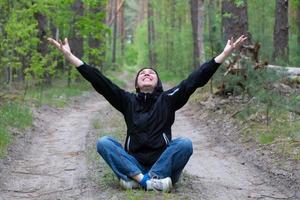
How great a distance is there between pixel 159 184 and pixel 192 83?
130 centimetres

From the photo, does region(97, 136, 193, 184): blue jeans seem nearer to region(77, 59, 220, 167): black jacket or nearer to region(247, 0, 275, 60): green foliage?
region(77, 59, 220, 167): black jacket

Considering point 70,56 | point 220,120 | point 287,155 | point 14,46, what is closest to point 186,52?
point 14,46

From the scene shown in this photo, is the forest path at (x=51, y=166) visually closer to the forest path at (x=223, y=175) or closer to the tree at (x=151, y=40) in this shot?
the forest path at (x=223, y=175)

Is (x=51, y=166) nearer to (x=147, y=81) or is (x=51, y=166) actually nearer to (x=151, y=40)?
(x=147, y=81)

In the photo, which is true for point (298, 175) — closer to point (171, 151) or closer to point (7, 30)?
point (171, 151)

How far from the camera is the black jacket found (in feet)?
20.3

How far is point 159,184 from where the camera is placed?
5.94 m

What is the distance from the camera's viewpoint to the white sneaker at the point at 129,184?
240 inches

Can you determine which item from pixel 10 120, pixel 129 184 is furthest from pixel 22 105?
pixel 129 184

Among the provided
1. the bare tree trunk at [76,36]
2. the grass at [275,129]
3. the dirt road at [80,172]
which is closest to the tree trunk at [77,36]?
the bare tree trunk at [76,36]

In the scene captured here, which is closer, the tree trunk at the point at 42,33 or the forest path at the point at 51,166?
the forest path at the point at 51,166

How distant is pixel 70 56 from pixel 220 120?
6415 millimetres

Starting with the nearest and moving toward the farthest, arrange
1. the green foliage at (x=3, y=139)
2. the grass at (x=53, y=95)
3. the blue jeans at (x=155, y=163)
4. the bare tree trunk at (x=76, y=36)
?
the blue jeans at (x=155, y=163) → the green foliage at (x=3, y=139) → the grass at (x=53, y=95) → the bare tree trunk at (x=76, y=36)

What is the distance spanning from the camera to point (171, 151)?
20.1 feet
